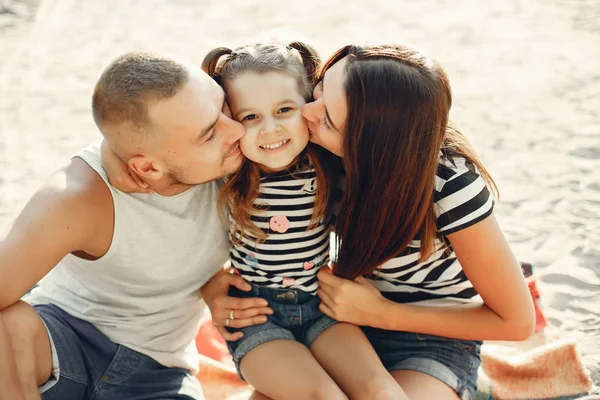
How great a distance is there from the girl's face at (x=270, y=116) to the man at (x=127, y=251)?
5cm

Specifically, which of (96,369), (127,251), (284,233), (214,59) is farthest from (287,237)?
(96,369)

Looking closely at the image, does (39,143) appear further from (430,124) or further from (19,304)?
(430,124)

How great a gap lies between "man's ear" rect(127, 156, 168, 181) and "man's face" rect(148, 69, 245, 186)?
0.02m

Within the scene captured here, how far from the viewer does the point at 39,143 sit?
4.55 meters

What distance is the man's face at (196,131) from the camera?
7.09ft

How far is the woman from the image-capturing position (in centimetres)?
207

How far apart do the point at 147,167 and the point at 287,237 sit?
497 millimetres

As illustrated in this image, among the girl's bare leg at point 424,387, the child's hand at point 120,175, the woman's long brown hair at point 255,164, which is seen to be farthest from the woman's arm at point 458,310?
the child's hand at point 120,175

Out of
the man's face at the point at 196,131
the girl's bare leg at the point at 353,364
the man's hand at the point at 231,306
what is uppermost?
the man's face at the point at 196,131

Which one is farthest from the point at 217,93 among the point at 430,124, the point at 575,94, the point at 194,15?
the point at 194,15

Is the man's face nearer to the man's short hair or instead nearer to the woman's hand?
the man's short hair

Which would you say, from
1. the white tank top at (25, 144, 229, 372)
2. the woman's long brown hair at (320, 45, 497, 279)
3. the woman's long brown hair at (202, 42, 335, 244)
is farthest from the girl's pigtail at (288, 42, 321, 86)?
the white tank top at (25, 144, 229, 372)

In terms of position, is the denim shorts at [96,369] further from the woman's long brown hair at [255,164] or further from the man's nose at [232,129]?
the man's nose at [232,129]

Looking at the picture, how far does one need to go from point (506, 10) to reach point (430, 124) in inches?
181
